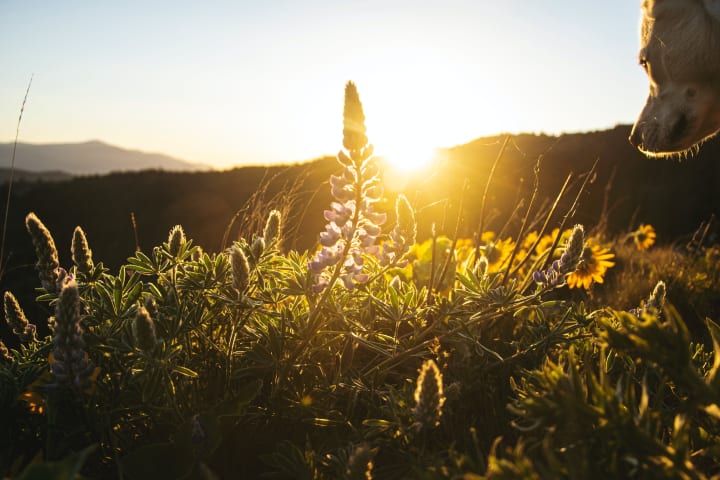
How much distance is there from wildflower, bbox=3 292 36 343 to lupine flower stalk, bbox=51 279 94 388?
690 millimetres

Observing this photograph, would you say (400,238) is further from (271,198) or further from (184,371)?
(271,198)

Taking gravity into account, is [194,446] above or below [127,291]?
below

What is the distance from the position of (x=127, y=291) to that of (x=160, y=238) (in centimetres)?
1013

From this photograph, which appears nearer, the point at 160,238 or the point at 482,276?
the point at 482,276

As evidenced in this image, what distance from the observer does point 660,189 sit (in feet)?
44.5

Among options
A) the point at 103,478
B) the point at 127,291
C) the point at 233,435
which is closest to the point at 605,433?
the point at 233,435

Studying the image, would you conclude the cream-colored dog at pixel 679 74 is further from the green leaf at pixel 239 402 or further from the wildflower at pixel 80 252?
the wildflower at pixel 80 252

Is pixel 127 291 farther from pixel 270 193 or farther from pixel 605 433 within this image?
pixel 270 193

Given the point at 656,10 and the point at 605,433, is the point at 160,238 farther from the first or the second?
the point at 605,433

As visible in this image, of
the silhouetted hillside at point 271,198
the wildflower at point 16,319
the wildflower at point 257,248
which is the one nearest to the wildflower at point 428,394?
the wildflower at point 257,248

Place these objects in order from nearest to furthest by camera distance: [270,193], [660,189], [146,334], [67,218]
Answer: [146,334] → [270,193] → [660,189] → [67,218]

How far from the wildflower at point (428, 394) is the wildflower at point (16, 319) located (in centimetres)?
155

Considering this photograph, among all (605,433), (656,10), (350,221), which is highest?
(656,10)

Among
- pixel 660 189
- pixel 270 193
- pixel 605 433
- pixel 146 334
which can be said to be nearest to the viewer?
pixel 605 433
